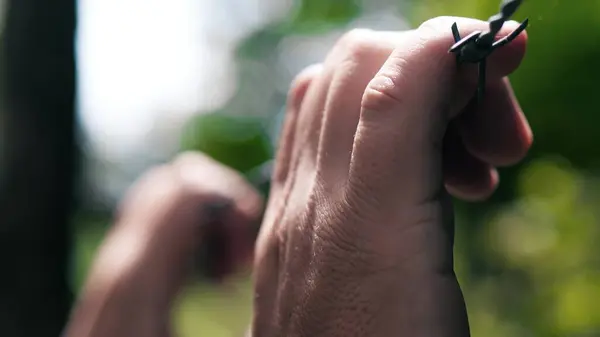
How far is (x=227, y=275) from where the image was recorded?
3.15ft

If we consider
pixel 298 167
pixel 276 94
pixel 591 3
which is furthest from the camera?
pixel 276 94

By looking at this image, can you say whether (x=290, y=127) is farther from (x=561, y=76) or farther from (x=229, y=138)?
(x=229, y=138)

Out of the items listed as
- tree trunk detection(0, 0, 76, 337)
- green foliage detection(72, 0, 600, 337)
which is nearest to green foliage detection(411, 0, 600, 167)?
green foliage detection(72, 0, 600, 337)

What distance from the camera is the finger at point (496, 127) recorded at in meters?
0.43

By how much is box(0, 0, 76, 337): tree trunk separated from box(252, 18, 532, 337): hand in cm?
109

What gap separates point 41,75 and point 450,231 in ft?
4.16

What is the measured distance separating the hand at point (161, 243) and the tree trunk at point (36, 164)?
573mm

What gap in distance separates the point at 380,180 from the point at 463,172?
5.4 inches

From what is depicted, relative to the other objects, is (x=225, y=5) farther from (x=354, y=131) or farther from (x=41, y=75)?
(x=354, y=131)

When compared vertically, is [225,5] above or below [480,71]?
below

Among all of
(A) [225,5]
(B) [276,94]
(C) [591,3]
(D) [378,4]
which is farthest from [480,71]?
(A) [225,5]

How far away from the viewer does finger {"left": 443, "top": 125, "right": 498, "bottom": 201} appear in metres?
0.46

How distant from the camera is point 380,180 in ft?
1.18

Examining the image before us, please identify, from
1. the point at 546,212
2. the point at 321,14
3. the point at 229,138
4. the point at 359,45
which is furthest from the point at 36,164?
the point at 229,138
